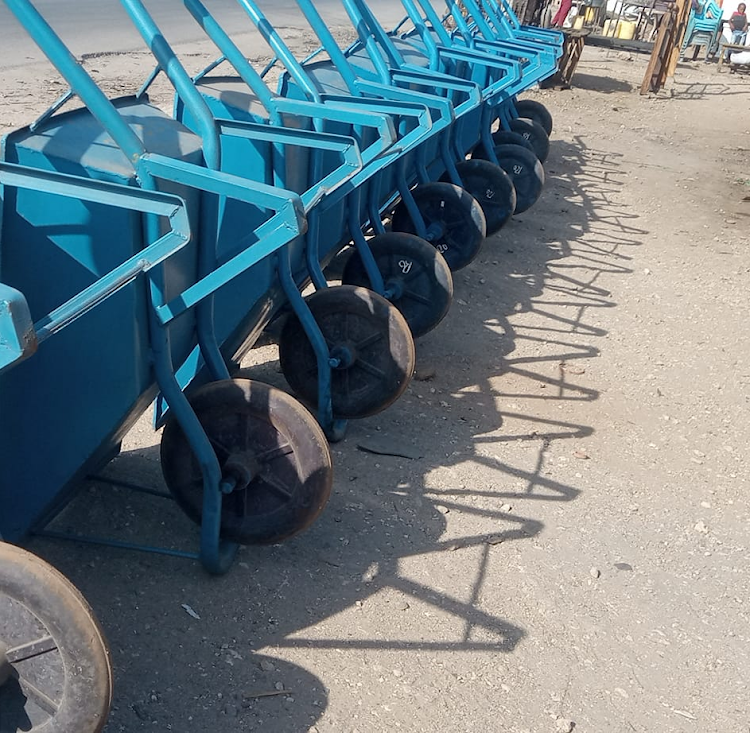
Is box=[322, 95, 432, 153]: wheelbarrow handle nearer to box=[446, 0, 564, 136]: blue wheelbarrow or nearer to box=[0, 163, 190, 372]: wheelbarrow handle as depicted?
box=[0, 163, 190, 372]: wheelbarrow handle

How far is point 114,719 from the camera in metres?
2.67

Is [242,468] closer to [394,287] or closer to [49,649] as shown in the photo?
[49,649]

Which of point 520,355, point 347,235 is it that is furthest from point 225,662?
point 520,355

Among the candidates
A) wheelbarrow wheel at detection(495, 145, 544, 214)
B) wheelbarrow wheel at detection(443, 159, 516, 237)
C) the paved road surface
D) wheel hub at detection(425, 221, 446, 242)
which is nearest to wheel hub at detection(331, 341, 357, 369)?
wheel hub at detection(425, 221, 446, 242)

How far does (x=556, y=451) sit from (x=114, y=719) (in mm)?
2499

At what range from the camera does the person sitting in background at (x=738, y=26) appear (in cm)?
2294

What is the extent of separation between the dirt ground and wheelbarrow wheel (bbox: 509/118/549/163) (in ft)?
10.7

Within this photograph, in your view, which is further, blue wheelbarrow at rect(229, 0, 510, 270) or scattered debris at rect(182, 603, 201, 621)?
blue wheelbarrow at rect(229, 0, 510, 270)

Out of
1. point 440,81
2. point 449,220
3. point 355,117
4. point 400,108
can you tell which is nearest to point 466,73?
point 449,220

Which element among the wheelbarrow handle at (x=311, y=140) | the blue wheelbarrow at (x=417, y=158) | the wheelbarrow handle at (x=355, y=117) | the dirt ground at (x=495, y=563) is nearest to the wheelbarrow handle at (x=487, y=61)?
the blue wheelbarrow at (x=417, y=158)

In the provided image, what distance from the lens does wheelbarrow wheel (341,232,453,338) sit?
493 cm

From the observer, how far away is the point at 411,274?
499 centimetres

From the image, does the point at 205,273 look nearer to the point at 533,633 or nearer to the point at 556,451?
the point at 533,633

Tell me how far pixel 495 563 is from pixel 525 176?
4.90 meters
